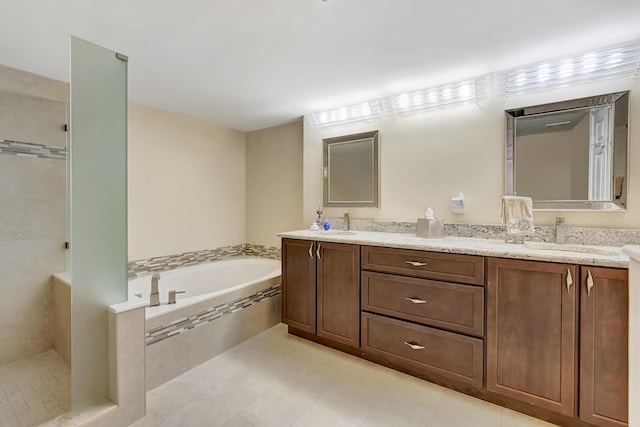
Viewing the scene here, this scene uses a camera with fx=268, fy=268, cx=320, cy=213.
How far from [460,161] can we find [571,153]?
0.67m

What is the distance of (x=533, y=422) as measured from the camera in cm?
149

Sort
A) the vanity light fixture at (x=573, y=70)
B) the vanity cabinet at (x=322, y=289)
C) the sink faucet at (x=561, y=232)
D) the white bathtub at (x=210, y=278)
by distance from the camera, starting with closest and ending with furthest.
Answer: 1. the vanity light fixture at (x=573, y=70)
2. the sink faucet at (x=561, y=232)
3. the vanity cabinet at (x=322, y=289)
4. the white bathtub at (x=210, y=278)

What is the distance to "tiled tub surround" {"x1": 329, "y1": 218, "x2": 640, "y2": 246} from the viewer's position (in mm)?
1652

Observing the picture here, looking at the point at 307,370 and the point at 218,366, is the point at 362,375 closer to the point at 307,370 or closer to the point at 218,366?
the point at 307,370

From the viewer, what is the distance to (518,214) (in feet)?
5.88

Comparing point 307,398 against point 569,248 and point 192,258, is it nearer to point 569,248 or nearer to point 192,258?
point 569,248

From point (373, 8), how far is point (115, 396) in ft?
7.96

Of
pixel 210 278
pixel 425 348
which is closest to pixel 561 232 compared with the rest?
pixel 425 348

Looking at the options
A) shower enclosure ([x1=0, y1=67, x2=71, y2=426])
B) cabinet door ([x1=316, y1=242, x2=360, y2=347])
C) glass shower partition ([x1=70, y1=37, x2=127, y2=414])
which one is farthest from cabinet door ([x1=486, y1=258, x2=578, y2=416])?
shower enclosure ([x1=0, y1=67, x2=71, y2=426])

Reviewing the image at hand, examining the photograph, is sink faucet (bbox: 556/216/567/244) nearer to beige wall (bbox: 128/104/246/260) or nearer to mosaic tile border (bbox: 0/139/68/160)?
beige wall (bbox: 128/104/246/260)

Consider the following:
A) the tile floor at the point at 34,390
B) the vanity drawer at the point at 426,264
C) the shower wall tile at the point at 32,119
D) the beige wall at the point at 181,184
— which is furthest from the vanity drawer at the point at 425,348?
the shower wall tile at the point at 32,119

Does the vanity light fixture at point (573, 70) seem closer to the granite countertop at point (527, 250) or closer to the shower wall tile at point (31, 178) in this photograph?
the granite countertop at point (527, 250)

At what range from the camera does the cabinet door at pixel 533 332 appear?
4.51 ft

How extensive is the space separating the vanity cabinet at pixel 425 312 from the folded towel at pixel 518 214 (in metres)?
0.44
